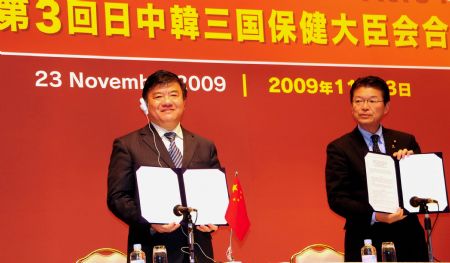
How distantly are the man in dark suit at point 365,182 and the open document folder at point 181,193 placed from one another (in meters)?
0.78

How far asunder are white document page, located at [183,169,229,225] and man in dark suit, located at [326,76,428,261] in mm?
772

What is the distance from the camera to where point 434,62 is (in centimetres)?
587

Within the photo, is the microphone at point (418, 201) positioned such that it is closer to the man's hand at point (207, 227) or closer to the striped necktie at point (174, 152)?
the man's hand at point (207, 227)

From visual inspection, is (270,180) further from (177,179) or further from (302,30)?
(177,179)

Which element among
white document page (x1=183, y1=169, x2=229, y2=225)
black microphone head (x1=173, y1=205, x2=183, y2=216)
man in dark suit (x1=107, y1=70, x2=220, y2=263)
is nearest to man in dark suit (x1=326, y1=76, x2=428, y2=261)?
man in dark suit (x1=107, y1=70, x2=220, y2=263)

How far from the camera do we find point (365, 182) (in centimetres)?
391

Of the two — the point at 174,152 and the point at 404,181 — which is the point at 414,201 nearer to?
the point at 404,181

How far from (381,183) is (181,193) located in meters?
0.97

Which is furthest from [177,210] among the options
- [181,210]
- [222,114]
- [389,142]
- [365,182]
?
[222,114]

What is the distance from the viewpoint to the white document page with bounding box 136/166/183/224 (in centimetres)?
321

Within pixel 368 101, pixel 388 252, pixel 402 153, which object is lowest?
pixel 388 252

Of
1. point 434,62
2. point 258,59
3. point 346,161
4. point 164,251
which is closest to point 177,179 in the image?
point 164,251

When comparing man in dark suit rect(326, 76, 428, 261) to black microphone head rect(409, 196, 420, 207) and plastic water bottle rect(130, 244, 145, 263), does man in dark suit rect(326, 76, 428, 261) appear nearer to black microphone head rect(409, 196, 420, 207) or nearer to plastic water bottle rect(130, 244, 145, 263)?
black microphone head rect(409, 196, 420, 207)

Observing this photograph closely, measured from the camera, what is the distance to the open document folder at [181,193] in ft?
10.5
